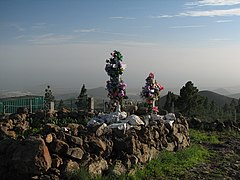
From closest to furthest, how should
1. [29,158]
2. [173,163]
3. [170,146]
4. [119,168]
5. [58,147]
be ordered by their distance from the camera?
[29,158] → [58,147] → [119,168] → [173,163] → [170,146]

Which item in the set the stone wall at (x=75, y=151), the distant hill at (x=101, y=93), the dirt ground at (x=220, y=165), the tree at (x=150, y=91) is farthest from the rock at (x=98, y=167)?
the tree at (x=150, y=91)

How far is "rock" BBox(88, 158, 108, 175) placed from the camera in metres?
8.22

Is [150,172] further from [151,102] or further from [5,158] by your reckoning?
[151,102]

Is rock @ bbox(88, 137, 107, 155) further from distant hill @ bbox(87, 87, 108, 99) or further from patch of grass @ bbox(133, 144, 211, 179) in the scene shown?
distant hill @ bbox(87, 87, 108, 99)

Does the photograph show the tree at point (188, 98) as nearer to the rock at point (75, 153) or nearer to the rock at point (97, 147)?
the rock at point (97, 147)

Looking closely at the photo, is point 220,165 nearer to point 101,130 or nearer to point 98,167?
point 101,130

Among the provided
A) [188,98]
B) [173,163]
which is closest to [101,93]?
[188,98]

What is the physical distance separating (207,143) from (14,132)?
7559 millimetres

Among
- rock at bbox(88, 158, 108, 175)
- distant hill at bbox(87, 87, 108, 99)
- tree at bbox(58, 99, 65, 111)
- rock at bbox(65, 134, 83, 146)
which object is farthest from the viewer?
tree at bbox(58, 99, 65, 111)

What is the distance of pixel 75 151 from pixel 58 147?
0.42 metres

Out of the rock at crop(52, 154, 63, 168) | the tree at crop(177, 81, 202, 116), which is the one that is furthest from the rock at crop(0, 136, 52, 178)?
the tree at crop(177, 81, 202, 116)

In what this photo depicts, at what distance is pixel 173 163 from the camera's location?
10.6 metres

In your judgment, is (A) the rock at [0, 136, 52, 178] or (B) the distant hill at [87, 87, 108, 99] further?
(B) the distant hill at [87, 87, 108, 99]

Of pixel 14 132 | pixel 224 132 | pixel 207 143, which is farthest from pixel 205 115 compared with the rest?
pixel 14 132
